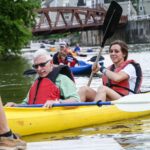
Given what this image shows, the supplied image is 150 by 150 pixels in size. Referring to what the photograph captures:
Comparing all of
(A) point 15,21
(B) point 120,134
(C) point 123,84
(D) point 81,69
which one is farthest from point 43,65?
(A) point 15,21

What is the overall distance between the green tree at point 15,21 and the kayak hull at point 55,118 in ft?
68.7

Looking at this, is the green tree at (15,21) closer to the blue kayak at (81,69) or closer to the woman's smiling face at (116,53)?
the blue kayak at (81,69)

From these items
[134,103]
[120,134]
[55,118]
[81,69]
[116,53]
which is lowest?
[81,69]

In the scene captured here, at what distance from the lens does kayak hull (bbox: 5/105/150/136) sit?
22.4 ft

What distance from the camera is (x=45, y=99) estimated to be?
7.29 meters

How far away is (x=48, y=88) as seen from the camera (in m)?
7.18

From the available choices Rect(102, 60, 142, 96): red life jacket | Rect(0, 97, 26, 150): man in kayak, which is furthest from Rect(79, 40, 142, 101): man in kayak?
Rect(0, 97, 26, 150): man in kayak

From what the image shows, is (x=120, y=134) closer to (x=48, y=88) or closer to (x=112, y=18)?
(x=48, y=88)

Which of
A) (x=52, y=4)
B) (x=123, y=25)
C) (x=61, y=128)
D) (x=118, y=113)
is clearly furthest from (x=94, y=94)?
(x=52, y=4)

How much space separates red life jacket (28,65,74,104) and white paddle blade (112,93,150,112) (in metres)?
1.10

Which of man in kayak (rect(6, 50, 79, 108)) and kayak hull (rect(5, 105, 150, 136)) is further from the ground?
man in kayak (rect(6, 50, 79, 108))

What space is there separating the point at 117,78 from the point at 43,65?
1783 mm

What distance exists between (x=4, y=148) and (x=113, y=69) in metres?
4.20

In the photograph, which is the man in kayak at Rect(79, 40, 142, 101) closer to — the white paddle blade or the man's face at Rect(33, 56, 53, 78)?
the white paddle blade
